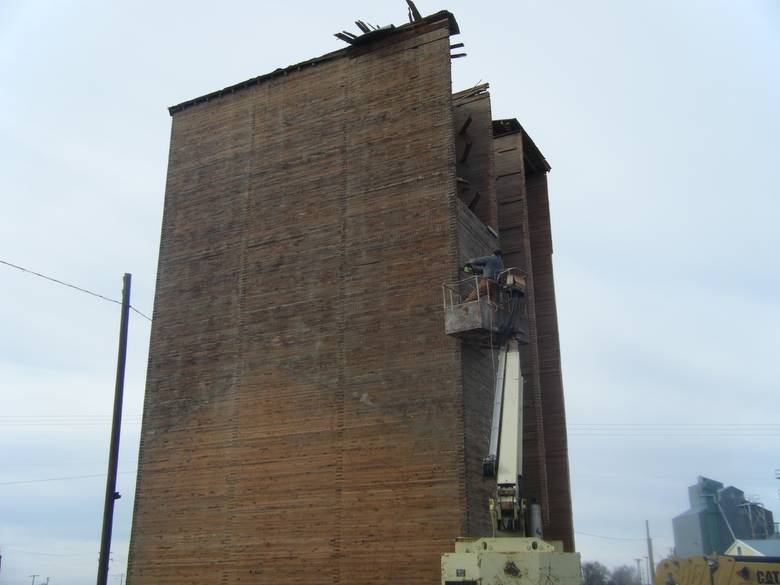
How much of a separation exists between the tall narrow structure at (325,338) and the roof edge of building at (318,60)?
83mm

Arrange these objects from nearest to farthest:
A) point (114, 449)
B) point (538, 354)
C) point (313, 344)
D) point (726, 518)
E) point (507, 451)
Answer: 1. point (507, 451)
2. point (114, 449)
3. point (313, 344)
4. point (538, 354)
5. point (726, 518)

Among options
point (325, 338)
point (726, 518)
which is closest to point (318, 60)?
point (325, 338)

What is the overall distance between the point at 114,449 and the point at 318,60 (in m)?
15.1

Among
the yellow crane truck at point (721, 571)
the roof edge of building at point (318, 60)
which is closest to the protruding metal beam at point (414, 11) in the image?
the roof edge of building at point (318, 60)

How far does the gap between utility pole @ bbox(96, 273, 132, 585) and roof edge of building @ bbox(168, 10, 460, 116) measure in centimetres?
1156

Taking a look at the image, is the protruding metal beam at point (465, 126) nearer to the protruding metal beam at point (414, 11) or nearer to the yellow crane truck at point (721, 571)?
the protruding metal beam at point (414, 11)

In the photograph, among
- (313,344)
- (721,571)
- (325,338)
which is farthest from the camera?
(313,344)

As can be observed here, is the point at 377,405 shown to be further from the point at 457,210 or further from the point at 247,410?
the point at 457,210

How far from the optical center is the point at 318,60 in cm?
2562

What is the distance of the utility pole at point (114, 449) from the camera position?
1568cm

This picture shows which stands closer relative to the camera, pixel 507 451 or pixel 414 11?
pixel 507 451

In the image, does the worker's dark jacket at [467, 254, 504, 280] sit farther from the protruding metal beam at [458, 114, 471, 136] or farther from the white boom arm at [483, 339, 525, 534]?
the protruding metal beam at [458, 114, 471, 136]

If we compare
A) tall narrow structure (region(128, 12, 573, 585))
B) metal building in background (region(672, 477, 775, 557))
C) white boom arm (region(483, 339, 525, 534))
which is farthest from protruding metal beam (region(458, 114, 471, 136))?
metal building in background (region(672, 477, 775, 557))

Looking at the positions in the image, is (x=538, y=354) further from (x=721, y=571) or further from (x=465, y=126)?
(x=721, y=571)
